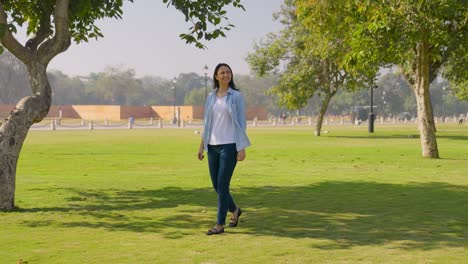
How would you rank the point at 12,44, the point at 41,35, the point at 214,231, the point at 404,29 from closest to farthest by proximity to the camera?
the point at 214,231, the point at 12,44, the point at 41,35, the point at 404,29

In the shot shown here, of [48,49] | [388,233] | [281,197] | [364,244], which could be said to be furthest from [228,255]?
[48,49]

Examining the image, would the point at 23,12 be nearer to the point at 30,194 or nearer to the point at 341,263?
the point at 30,194

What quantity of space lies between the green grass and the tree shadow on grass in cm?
1

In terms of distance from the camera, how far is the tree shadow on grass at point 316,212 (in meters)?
7.22

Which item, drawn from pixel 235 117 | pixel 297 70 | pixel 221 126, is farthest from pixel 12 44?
pixel 297 70

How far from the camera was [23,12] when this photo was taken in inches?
476

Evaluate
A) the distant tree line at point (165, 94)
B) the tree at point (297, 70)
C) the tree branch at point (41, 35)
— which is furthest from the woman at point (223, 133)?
the distant tree line at point (165, 94)

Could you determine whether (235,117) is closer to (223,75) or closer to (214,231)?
(223,75)

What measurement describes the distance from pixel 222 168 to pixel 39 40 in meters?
4.70

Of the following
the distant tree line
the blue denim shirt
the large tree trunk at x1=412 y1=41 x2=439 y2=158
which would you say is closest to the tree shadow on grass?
the blue denim shirt

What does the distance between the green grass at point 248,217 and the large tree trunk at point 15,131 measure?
0.39 m

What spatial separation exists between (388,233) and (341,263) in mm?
1696

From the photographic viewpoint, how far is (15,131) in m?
9.23

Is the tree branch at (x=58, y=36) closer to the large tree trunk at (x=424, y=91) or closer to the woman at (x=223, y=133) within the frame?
the woman at (x=223, y=133)
